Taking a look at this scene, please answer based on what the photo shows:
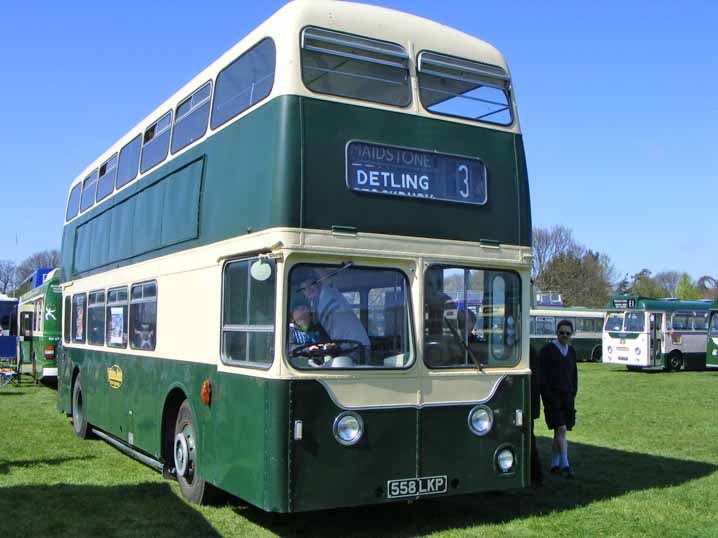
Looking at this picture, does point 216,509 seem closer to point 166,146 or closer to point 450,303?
point 450,303

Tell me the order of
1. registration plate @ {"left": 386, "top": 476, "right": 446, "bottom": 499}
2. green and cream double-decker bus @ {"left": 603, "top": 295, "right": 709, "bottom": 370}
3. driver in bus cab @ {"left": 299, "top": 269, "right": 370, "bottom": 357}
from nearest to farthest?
driver in bus cab @ {"left": 299, "top": 269, "right": 370, "bottom": 357} < registration plate @ {"left": 386, "top": 476, "right": 446, "bottom": 499} < green and cream double-decker bus @ {"left": 603, "top": 295, "right": 709, "bottom": 370}

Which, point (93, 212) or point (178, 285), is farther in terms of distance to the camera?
point (93, 212)

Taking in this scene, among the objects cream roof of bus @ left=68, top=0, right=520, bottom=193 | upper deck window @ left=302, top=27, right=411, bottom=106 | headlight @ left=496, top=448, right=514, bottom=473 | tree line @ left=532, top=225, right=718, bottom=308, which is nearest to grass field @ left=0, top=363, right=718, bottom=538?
headlight @ left=496, top=448, right=514, bottom=473

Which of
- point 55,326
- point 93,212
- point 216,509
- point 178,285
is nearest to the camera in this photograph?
point 216,509

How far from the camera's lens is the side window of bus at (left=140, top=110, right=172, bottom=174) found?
10.8 metres

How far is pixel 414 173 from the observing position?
8.09 meters

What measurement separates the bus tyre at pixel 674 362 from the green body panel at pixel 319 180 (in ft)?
103

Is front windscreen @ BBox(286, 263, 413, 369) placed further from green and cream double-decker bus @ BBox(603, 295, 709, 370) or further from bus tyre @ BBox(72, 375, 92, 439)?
green and cream double-decker bus @ BBox(603, 295, 709, 370)

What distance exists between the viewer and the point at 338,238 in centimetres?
753

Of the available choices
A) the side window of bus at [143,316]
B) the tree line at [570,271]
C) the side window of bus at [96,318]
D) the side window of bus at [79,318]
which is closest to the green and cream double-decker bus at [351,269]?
the side window of bus at [143,316]

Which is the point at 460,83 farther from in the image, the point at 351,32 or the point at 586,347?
the point at 586,347

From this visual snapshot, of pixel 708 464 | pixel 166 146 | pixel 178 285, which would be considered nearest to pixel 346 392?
pixel 178 285

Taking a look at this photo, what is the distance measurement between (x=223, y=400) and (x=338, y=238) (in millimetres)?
1968

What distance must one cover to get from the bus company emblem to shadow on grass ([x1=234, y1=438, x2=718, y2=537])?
12.6 feet
